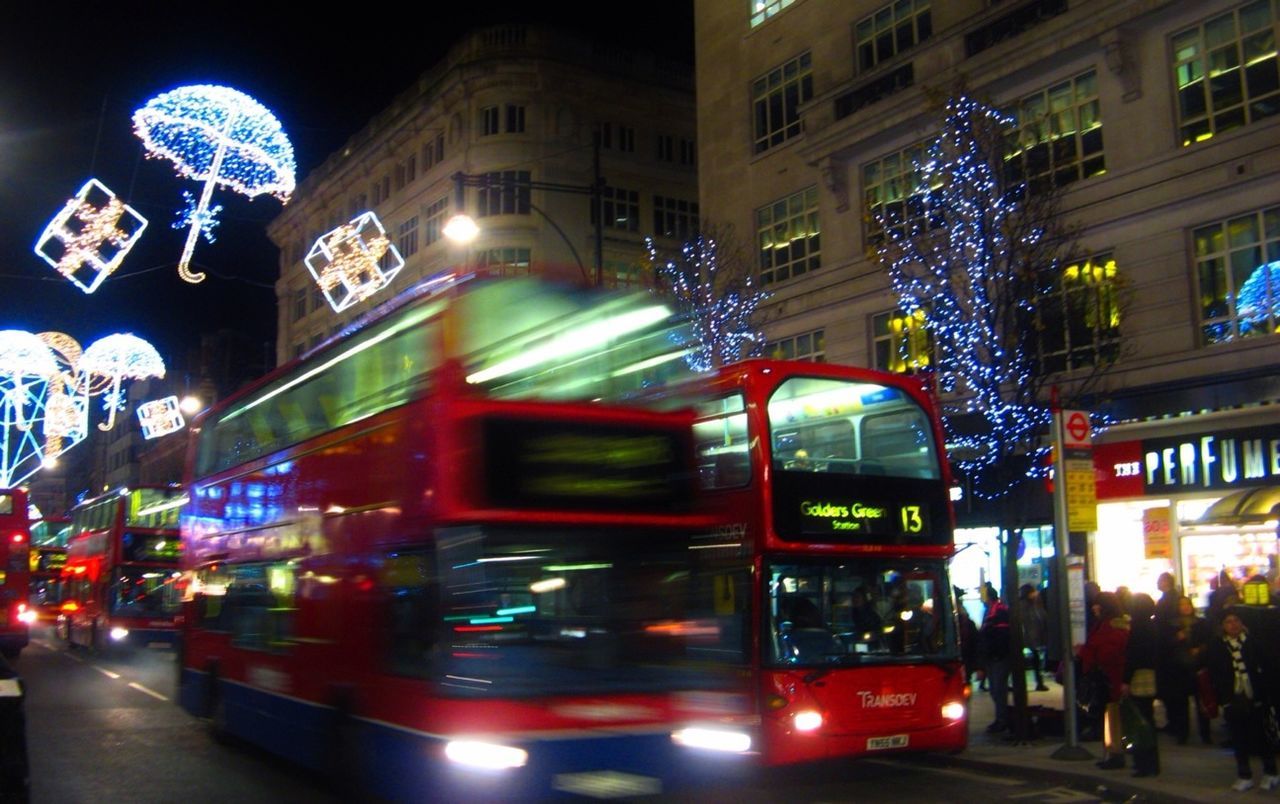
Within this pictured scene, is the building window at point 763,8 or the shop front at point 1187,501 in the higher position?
the building window at point 763,8

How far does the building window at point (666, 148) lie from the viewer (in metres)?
49.1

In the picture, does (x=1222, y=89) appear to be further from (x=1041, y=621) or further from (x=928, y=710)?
(x=928, y=710)

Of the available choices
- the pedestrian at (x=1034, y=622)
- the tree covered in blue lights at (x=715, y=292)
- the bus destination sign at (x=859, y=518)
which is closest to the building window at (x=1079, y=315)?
the pedestrian at (x=1034, y=622)

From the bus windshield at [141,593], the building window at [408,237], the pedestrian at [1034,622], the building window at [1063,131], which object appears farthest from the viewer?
the building window at [408,237]

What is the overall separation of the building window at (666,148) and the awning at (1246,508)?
34021 mm

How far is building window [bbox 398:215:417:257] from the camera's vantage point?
160 feet

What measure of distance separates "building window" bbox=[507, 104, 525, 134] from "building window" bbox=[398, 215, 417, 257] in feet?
21.0

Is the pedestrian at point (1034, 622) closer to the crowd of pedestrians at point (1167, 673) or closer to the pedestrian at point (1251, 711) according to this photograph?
the crowd of pedestrians at point (1167, 673)

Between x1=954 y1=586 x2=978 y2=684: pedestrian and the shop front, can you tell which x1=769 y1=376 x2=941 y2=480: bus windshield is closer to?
x1=954 y1=586 x2=978 y2=684: pedestrian

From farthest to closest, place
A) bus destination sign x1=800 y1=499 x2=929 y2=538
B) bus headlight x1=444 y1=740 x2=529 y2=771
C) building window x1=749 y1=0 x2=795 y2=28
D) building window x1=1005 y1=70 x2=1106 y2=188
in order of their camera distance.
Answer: building window x1=749 y1=0 x2=795 y2=28
building window x1=1005 y1=70 x2=1106 y2=188
bus destination sign x1=800 y1=499 x2=929 y2=538
bus headlight x1=444 y1=740 x2=529 y2=771

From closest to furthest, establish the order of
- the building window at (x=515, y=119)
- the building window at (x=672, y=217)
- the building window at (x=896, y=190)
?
1. the building window at (x=896, y=190)
2. the building window at (x=515, y=119)
3. the building window at (x=672, y=217)

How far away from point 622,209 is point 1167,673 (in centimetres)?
3639

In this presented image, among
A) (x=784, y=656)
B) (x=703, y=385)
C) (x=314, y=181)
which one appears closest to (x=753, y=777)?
(x=784, y=656)

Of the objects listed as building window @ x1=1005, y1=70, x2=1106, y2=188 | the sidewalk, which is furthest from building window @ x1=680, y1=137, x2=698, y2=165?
the sidewalk
